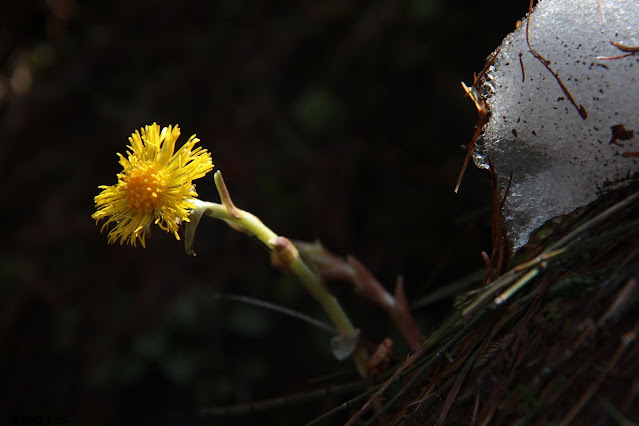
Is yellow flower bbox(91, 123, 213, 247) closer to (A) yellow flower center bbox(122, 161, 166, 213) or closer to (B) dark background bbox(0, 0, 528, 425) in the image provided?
(A) yellow flower center bbox(122, 161, 166, 213)

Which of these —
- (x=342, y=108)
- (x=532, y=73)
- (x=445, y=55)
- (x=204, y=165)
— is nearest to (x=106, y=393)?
(x=342, y=108)

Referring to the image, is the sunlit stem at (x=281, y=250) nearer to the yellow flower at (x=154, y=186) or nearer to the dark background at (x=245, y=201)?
the yellow flower at (x=154, y=186)

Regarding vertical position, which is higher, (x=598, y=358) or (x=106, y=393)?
(x=106, y=393)

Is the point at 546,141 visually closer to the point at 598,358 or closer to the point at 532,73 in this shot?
the point at 532,73

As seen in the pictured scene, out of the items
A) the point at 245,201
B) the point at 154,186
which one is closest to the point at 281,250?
the point at 154,186

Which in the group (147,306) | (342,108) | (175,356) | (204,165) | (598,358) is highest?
(342,108)

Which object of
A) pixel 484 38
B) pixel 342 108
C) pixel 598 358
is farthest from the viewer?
pixel 342 108

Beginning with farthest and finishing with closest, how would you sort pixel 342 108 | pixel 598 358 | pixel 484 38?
pixel 342 108, pixel 484 38, pixel 598 358

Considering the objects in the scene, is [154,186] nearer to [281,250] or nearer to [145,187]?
[145,187]
